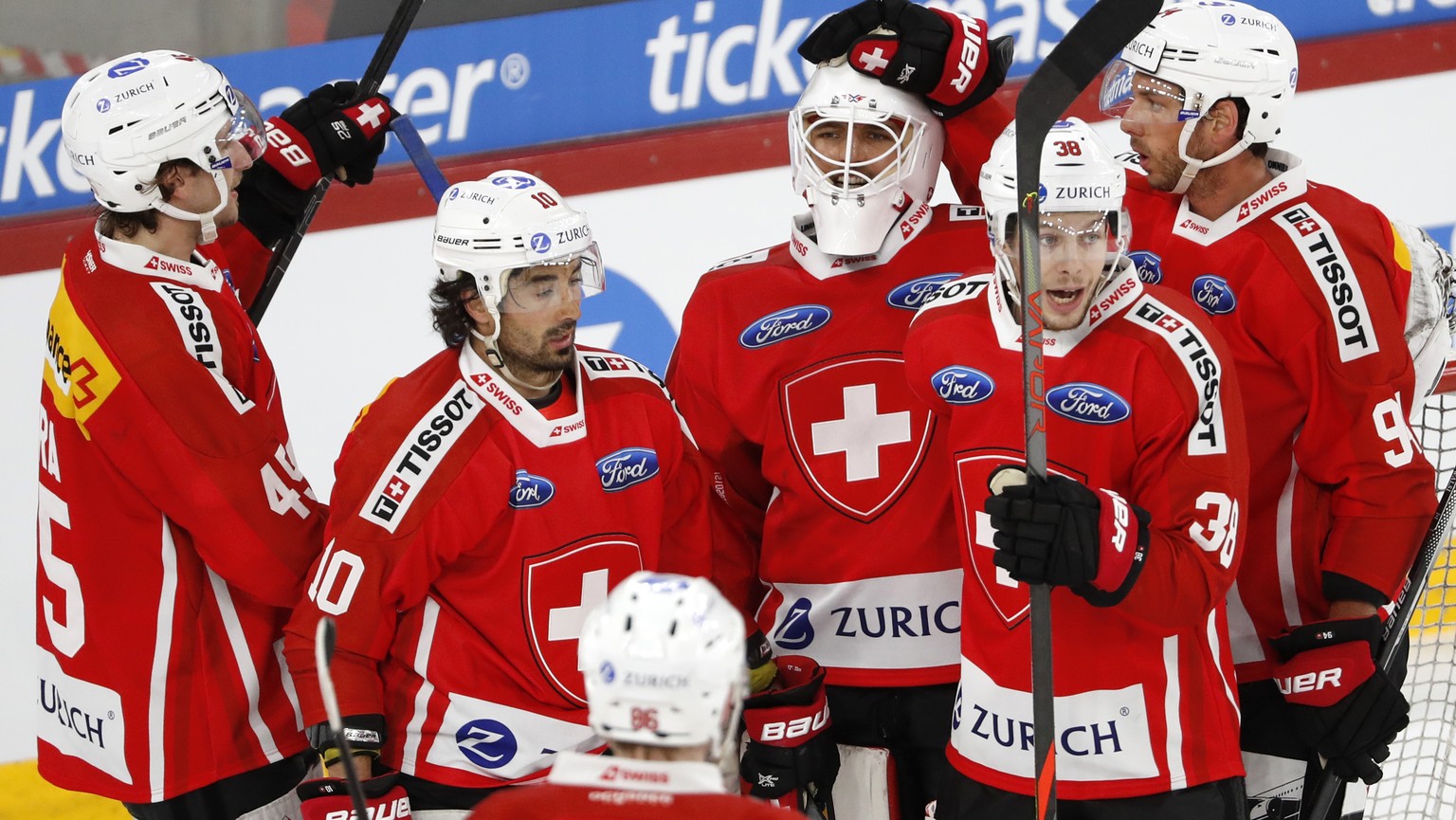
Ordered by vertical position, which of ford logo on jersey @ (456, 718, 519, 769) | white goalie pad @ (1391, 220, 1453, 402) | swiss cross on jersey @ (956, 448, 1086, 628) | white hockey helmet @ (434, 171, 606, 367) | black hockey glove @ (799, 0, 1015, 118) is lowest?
ford logo on jersey @ (456, 718, 519, 769)

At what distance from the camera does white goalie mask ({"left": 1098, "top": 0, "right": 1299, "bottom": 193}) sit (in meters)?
2.62

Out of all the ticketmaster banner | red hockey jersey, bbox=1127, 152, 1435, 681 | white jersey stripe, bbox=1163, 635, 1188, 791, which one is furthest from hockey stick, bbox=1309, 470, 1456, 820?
the ticketmaster banner

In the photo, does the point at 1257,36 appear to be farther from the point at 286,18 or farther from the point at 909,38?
the point at 286,18

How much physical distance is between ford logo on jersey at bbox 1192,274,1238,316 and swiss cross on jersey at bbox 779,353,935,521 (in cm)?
46

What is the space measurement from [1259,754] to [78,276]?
2.01 metres

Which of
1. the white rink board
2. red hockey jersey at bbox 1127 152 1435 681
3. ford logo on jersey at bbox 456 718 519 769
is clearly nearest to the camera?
ford logo on jersey at bbox 456 718 519 769

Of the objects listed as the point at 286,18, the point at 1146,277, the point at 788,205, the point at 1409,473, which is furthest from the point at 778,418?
the point at 286,18

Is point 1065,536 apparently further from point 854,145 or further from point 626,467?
point 854,145

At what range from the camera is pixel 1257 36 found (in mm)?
2656

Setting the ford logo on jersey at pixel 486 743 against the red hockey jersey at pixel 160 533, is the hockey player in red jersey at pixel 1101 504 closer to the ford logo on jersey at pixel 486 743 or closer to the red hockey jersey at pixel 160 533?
the ford logo on jersey at pixel 486 743

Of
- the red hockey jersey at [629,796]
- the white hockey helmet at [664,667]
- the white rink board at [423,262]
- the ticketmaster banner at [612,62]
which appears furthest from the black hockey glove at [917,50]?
the ticketmaster banner at [612,62]

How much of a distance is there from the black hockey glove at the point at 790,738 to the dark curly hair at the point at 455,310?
713mm

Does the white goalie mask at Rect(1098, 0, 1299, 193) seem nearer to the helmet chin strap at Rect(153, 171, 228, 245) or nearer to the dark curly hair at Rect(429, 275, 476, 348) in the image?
the dark curly hair at Rect(429, 275, 476, 348)

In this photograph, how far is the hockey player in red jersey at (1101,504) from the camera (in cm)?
220
